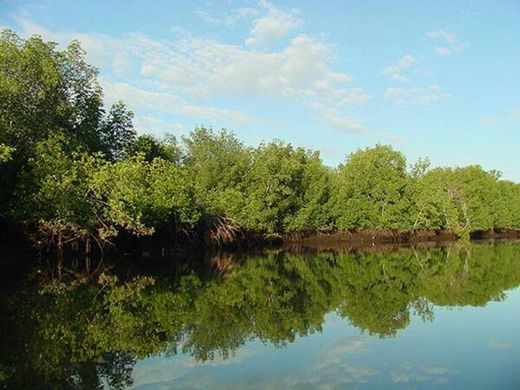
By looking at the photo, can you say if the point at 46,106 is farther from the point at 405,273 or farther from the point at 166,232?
the point at 405,273

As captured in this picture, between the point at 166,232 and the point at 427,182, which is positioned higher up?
the point at 427,182

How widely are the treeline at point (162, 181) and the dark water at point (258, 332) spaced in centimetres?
535

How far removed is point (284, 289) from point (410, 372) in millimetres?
10113

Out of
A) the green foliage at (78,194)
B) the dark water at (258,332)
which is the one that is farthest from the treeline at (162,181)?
the dark water at (258,332)

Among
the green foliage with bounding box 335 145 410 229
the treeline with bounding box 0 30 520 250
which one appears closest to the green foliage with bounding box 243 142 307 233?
the treeline with bounding box 0 30 520 250

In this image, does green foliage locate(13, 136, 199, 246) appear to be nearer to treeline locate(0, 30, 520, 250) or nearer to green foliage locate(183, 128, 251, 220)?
treeline locate(0, 30, 520, 250)

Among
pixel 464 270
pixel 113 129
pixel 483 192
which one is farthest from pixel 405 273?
pixel 483 192

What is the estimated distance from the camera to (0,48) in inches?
942

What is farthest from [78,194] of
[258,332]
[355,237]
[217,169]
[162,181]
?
[355,237]

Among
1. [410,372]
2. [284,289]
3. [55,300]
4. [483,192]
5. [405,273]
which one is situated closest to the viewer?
[410,372]

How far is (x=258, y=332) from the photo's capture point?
38.7ft

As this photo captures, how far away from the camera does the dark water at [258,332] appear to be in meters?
8.30

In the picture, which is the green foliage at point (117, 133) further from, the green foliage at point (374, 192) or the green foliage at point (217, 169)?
the green foliage at point (374, 192)

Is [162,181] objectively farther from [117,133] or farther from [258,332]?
[258,332]
